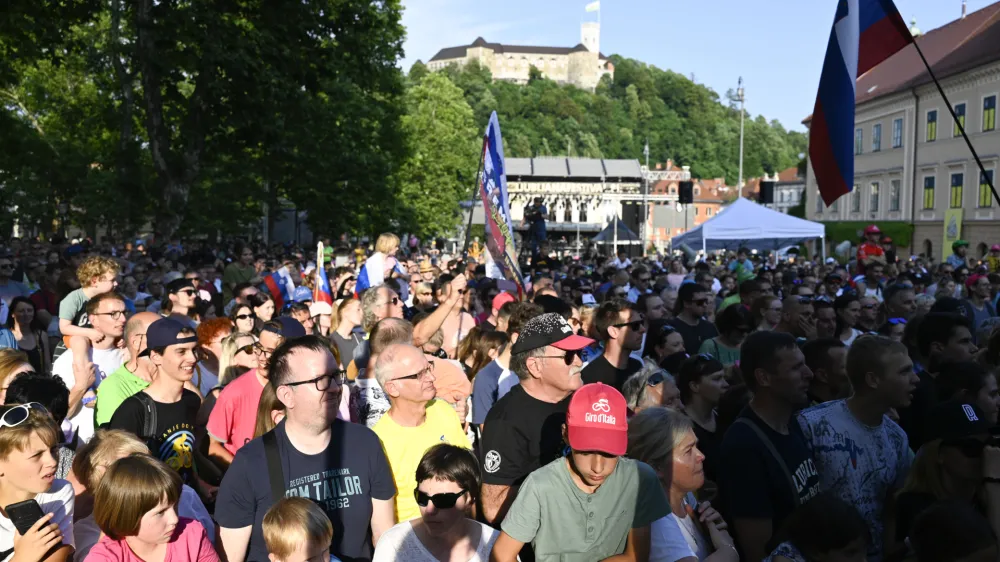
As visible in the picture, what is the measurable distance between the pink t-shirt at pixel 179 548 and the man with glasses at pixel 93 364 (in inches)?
93.3

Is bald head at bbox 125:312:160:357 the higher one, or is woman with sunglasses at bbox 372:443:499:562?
bald head at bbox 125:312:160:357

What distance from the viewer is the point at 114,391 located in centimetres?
591

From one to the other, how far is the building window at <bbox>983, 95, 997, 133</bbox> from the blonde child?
47054 millimetres

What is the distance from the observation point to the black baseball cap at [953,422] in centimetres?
466

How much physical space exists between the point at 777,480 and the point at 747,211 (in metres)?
17.9

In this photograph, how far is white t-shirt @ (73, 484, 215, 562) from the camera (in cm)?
446

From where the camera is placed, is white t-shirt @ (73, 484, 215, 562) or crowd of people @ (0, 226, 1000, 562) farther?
white t-shirt @ (73, 484, 215, 562)

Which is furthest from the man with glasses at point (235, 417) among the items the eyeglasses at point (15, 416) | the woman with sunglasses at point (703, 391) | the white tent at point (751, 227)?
the white tent at point (751, 227)

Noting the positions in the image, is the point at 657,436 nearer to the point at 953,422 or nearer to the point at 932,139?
the point at 953,422

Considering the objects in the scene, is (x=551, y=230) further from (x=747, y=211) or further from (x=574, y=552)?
(x=574, y=552)

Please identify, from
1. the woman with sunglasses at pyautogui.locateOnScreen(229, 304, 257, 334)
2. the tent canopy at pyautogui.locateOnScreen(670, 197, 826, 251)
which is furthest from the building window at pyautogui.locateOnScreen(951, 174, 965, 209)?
the woman with sunglasses at pyautogui.locateOnScreen(229, 304, 257, 334)

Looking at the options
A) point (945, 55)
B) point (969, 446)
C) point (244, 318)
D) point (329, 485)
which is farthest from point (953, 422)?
point (945, 55)

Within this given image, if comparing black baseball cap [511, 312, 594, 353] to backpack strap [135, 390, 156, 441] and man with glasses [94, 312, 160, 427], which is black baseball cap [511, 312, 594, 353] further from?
man with glasses [94, 312, 160, 427]

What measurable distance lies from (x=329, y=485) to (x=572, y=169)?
10843 centimetres
